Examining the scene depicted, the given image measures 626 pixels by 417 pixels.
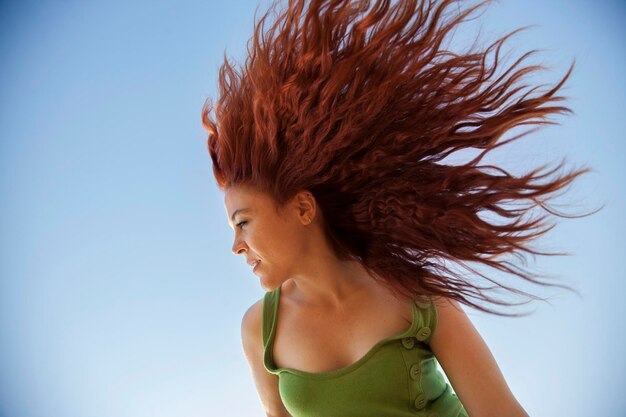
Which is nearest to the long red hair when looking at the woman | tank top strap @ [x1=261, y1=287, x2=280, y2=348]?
the woman

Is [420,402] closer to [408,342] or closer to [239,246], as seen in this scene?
[408,342]

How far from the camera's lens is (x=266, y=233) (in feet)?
4.84

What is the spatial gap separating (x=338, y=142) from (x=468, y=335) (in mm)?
497

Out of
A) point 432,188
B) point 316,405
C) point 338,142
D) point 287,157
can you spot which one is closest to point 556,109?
point 432,188

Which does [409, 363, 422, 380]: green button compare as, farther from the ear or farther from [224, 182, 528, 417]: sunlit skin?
the ear

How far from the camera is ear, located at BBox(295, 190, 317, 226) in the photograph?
1501mm

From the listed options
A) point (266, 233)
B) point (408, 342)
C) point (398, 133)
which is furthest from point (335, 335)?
point (398, 133)

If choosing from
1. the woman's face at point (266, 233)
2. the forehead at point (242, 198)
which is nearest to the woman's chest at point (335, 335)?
the woman's face at point (266, 233)

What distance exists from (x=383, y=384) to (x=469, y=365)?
0.18m

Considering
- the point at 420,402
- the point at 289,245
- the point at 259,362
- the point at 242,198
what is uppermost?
the point at 242,198

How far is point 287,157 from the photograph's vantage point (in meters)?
1.49

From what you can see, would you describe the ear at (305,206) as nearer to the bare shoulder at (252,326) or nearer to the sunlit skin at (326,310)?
the sunlit skin at (326,310)

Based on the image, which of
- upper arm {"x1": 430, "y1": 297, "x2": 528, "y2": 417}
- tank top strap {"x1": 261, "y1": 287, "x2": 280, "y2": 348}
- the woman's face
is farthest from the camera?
tank top strap {"x1": 261, "y1": 287, "x2": 280, "y2": 348}

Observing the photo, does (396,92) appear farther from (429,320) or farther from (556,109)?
(429,320)
